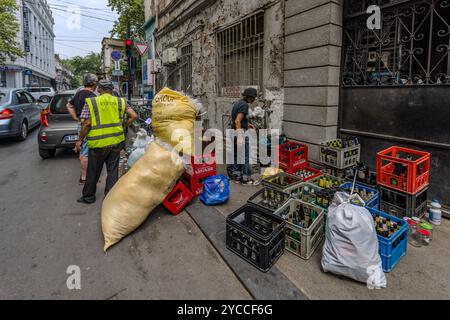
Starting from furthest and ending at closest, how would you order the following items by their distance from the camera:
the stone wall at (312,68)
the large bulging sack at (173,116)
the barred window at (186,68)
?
the barred window at (186,68) → the stone wall at (312,68) → the large bulging sack at (173,116)

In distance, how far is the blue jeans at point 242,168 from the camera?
539 centimetres

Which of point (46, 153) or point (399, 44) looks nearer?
point (399, 44)

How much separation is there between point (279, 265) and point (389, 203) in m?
1.81

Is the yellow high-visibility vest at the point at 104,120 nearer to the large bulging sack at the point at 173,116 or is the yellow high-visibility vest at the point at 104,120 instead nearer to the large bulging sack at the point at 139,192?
the large bulging sack at the point at 173,116

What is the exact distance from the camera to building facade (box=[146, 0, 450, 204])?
383cm

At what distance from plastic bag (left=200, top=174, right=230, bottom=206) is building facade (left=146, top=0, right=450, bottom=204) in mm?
2000

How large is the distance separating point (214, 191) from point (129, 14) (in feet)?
72.1

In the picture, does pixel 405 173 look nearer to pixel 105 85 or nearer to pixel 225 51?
pixel 105 85

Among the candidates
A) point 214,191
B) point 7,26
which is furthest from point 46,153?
point 7,26

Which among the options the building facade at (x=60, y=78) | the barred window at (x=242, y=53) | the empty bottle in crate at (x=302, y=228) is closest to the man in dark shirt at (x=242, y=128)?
the barred window at (x=242, y=53)

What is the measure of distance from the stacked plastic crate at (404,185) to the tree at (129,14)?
2091cm

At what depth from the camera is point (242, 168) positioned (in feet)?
18.8
